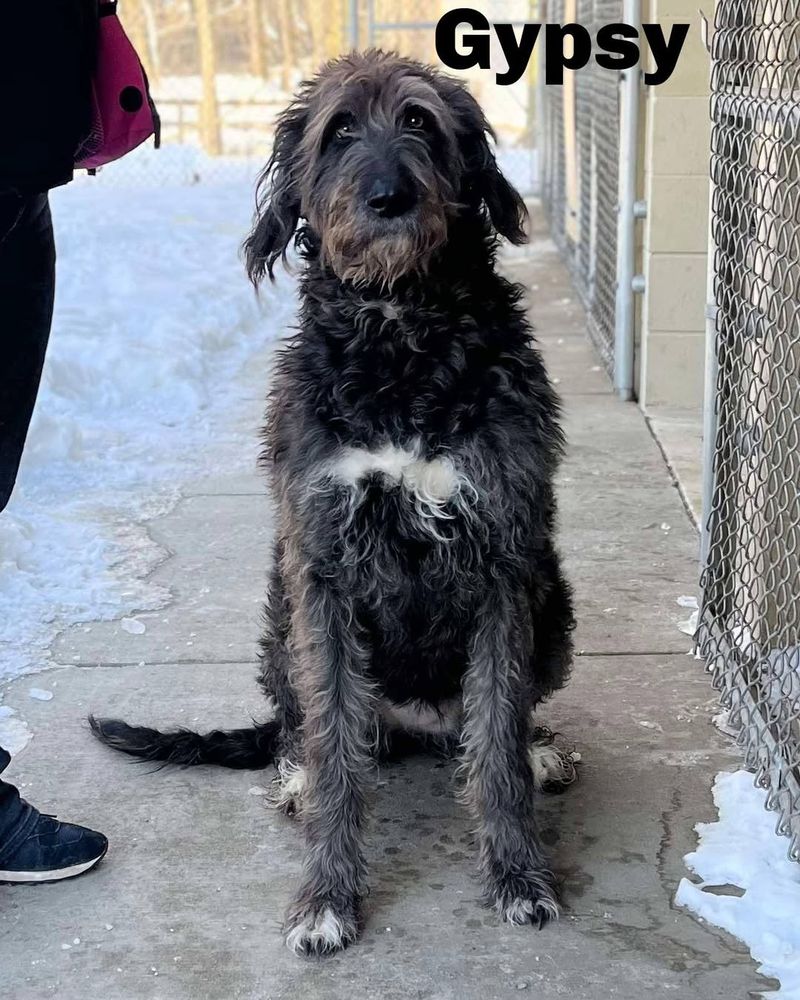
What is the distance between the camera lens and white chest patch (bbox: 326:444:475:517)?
8.87ft

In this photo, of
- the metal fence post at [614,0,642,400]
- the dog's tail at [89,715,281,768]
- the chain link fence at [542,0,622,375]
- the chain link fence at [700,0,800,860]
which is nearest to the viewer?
the chain link fence at [700,0,800,860]

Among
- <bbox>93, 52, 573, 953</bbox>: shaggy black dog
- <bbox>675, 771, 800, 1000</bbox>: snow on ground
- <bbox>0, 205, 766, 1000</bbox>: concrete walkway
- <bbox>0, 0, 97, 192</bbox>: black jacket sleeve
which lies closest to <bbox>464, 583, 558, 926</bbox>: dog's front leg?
<bbox>93, 52, 573, 953</bbox>: shaggy black dog

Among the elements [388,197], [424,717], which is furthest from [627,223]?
[388,197]

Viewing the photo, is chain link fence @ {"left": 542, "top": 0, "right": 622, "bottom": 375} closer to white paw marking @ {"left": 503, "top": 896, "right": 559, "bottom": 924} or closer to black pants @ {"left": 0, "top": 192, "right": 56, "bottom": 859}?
black pants @ {"left": 0, "top": 192, "right": 56, "bottom": 859}

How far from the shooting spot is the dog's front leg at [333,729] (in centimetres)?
282

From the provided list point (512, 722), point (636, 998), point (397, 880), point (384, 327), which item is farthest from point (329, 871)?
point (384, 327)

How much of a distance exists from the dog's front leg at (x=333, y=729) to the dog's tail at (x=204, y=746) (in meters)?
0.52

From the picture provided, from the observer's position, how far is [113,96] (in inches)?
116

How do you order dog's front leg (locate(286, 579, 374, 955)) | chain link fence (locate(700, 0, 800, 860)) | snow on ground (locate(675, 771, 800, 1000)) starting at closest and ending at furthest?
snow on ground (locate(675, 771, 800, 1000)) < dog's front leg (locate(286, 579, 374, 955)) < chain link fence (locate(700, 0, 800, 860))

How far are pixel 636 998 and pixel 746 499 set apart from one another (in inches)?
60.2

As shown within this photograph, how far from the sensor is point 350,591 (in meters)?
2.84

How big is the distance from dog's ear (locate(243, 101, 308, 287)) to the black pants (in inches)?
18.3

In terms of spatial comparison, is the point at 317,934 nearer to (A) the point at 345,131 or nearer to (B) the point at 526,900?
(B) the point at 526,900

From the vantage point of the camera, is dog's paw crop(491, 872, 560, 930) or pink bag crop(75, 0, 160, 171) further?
pink bag crop(75, 0, 160, 171)
